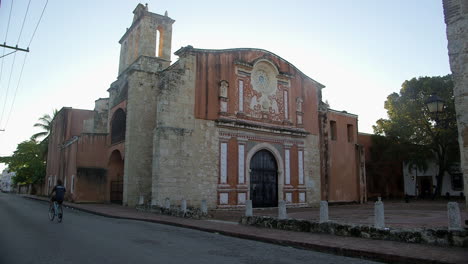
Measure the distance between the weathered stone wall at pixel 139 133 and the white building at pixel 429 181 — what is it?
2545 centimetres

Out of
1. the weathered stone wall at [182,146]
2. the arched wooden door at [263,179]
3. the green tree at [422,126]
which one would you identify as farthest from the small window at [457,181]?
the weathered stone wall at [182,146]

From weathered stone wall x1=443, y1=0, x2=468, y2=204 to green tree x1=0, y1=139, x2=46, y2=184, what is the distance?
1813 inches

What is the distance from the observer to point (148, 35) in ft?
79.9

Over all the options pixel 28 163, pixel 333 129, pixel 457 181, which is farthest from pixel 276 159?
pixel 28 163

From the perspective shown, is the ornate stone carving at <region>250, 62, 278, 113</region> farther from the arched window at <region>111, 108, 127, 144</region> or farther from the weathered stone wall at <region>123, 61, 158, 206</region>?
the arched window at <region>111, 108, 127, 144</region>

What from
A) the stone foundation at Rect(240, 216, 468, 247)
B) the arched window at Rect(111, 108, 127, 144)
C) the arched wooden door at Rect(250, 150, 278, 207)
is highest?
the arched window at Rect(111, 108, 127, 144)

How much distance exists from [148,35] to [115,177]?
10.5 metres

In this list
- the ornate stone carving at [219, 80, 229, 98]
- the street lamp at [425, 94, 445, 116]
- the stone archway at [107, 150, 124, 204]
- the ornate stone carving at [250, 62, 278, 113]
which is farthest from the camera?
the stone archway at [107, 150, 124, 204]

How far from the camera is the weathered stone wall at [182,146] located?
19.0 meters

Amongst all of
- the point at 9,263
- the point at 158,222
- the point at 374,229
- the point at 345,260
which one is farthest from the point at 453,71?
the point at 158,222

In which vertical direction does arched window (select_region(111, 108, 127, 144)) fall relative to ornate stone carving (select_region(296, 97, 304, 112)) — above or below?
below

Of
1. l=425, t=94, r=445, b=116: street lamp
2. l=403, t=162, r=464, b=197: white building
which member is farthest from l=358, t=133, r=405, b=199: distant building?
l=425, t=94, r=445, b=116: street lamp

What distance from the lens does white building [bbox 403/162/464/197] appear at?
33.7 metres

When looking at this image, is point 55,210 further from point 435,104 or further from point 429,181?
point 429,181
